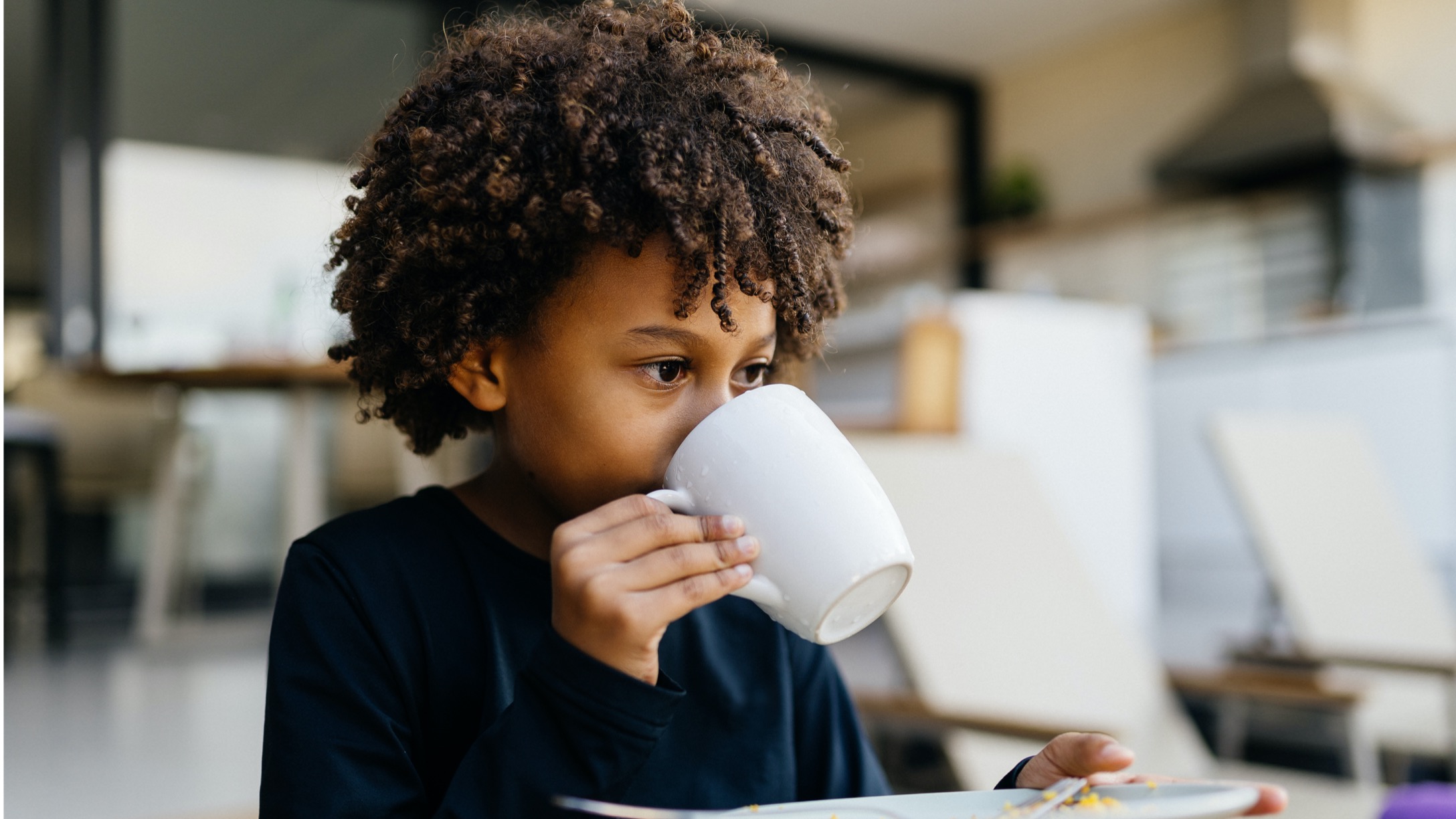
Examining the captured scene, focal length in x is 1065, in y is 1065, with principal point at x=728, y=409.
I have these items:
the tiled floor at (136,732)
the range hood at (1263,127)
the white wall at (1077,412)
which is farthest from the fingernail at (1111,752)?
the range hood at (1263,127)

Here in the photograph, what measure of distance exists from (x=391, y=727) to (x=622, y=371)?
9.1 inches

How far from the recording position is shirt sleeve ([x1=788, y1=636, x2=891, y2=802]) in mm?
776

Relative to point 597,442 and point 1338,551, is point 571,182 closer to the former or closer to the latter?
point 597,442

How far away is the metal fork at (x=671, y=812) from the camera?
0.41 m

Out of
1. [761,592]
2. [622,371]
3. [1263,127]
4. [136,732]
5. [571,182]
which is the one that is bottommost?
[136,732]

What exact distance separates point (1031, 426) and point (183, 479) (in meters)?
3.11

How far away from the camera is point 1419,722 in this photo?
1.98 metres

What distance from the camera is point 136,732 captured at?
7.63 ft

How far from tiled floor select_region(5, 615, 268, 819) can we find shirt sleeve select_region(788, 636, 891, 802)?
36.7 inches

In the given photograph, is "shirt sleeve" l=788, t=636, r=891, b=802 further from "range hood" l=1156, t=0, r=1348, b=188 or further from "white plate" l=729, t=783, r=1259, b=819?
"range hood" l=1156, t=0, r=1348, b=188

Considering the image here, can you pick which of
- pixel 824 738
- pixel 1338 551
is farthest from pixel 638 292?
pixel 1338 551

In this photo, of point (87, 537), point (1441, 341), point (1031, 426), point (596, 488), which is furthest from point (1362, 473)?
point (87, 537)

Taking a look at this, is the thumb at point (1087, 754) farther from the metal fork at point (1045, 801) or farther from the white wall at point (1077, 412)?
the white wall at point (1077, 412)

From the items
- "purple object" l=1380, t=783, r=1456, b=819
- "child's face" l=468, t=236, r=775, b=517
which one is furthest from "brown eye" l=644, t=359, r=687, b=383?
"purple object" l=1380, t=783, r=1456, b=819
